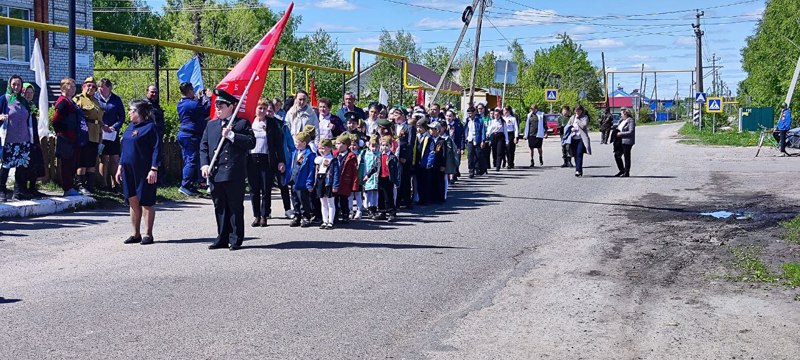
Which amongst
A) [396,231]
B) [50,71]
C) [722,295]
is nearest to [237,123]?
[396,231]

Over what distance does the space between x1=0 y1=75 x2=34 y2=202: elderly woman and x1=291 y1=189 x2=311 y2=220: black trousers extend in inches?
154

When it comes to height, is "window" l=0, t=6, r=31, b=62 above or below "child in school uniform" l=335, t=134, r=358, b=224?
above

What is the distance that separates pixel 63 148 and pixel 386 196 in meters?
4.76

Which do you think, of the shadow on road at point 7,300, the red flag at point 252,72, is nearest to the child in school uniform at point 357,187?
the red flag at point 252,72

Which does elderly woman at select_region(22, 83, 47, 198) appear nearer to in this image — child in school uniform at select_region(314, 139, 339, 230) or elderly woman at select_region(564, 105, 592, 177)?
child in school uniform at select_region(314, 139, 339, 230)

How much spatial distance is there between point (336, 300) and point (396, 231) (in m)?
4.34

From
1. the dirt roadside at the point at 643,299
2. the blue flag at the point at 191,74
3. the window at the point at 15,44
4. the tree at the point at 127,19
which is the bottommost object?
the dirt roadside at the point at 643,299

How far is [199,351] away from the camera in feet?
19.8

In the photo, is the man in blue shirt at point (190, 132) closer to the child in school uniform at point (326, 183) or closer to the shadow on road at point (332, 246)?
the child in school uniform at point (326, 183)

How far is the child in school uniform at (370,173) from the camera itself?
42.7 ft

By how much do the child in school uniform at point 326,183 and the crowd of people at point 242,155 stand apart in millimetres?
13

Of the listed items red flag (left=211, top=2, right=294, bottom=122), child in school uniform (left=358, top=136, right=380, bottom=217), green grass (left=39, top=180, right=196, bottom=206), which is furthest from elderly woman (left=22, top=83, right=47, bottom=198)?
child in school uniform (left=358, top=136, right=380, bottom=217)

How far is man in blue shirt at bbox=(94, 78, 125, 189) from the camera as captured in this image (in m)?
14.6

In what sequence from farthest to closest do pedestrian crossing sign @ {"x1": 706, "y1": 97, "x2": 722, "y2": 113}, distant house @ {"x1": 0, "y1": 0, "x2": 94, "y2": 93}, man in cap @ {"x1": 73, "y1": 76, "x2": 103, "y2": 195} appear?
pedestrian crossing sign @ {"x1": 706, "y1": 97, "x2": 722, "y2": 113}, distant house @ {"x1": 0, "y1": 0, "x2": 94, "y2": 93}, man in cap @ {"x1": 73, "y1": 76, "x2": 103, "y2": 195}
